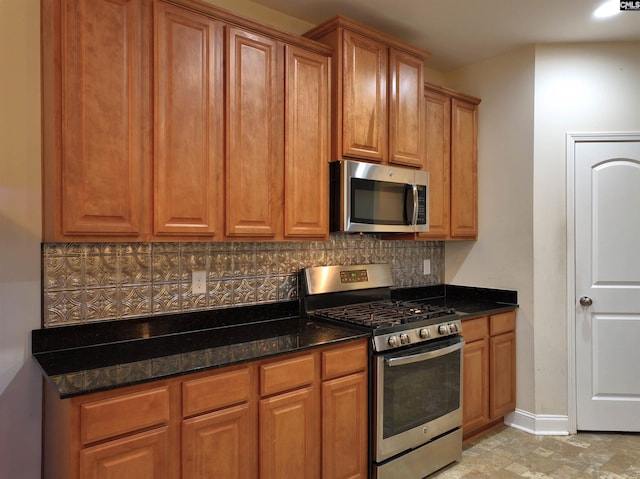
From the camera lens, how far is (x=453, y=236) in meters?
3.39

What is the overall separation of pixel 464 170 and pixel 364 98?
4.01ft

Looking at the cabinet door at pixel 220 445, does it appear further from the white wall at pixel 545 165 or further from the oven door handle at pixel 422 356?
the white wall at pixel 545 165

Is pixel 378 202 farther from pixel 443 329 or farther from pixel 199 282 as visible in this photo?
pixel 199 282

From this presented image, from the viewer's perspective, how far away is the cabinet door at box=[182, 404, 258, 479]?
5.75 ft

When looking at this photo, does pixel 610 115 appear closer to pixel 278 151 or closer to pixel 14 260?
pixel 278 151

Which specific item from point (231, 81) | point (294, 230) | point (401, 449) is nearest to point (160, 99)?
point (231, 81)

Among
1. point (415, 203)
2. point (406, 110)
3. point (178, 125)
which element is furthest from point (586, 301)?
point (178, 125)

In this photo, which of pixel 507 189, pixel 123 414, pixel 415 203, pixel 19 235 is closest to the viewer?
pixel 123 414

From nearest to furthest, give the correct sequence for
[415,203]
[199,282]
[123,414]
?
[123,414]
[199,282]
[415,203]

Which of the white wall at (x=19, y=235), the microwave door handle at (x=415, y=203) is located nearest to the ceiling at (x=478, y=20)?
the microwave door handle at (x=415, y=203)

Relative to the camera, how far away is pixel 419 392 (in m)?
2.54

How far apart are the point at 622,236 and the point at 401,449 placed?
7.02 feet

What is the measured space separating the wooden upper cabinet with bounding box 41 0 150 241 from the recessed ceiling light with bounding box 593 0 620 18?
252 cm

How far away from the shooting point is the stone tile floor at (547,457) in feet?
8.71
